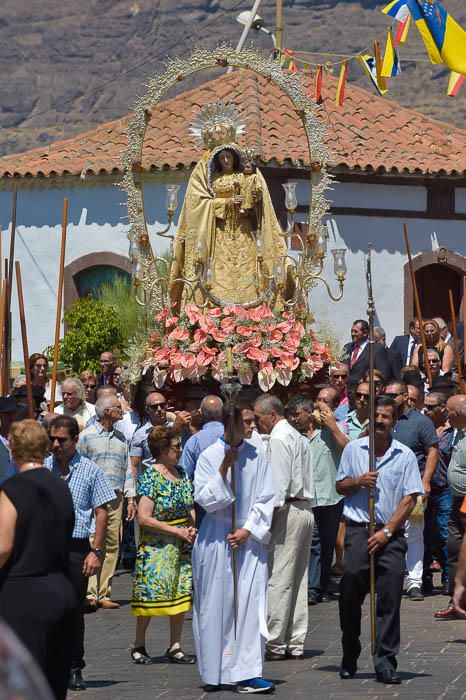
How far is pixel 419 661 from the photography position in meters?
9.90

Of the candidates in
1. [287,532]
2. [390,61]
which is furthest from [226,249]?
[287,532]

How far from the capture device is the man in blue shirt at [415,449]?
12727mm

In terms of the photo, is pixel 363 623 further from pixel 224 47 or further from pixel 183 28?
pixel 183 28

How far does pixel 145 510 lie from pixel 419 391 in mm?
4773

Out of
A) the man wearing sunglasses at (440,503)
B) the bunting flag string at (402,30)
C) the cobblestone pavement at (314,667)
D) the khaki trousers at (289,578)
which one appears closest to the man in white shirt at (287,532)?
the khaki trousers at (289,578)

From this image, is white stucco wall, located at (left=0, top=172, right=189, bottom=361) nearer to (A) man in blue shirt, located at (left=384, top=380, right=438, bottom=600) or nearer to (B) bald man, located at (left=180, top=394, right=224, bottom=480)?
(A) man in blue shirt, located at (left=384, top=380, right=438, bottom=600)

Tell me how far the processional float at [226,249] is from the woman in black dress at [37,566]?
301 inches

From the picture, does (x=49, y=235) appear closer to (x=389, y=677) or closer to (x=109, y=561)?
(x=109, y=561)

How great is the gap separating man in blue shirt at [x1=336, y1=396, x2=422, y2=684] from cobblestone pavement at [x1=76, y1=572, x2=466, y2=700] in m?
0.23

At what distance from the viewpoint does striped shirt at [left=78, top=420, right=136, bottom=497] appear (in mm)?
12711

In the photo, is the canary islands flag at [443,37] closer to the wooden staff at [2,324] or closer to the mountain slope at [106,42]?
the wooden staff at [2,324]

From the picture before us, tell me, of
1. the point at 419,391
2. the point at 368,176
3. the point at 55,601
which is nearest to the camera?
the point at 55,601

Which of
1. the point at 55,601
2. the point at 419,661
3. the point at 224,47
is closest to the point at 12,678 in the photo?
the point at 55,601

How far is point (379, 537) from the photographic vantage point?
9.20 m
